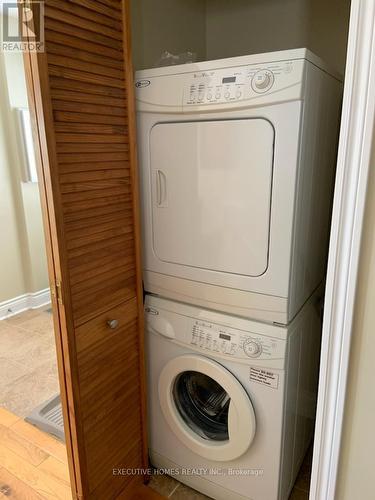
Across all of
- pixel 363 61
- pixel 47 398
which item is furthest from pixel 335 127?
pixel 47 398

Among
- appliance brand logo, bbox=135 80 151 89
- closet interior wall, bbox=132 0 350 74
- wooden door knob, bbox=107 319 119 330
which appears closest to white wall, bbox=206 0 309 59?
closet interior wall, bbox=132 0 350 74

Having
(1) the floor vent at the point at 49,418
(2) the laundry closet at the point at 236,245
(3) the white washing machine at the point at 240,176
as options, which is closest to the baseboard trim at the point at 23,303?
(1) the floor vent at the point at 49,418

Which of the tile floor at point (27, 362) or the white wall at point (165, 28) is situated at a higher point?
the white wall at point (165, 28)

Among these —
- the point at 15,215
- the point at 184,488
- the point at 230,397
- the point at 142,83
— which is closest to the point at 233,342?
the point at 230,397

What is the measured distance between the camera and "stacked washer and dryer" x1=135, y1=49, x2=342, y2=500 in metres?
1.14

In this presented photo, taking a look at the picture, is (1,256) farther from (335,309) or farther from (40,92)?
(335,309)

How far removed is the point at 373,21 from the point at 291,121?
0.36 m

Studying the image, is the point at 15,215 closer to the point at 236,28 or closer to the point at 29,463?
the point at 29,463

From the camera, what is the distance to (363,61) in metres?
0.76

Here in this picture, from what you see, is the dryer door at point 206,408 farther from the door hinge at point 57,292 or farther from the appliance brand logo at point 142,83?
the appliance brand logo at point 142,83

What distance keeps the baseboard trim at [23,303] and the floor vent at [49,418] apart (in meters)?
0.88

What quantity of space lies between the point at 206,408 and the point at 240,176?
101cm

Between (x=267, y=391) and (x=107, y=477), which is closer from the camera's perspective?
(x=267, y=391)

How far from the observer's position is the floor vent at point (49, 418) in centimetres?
192
